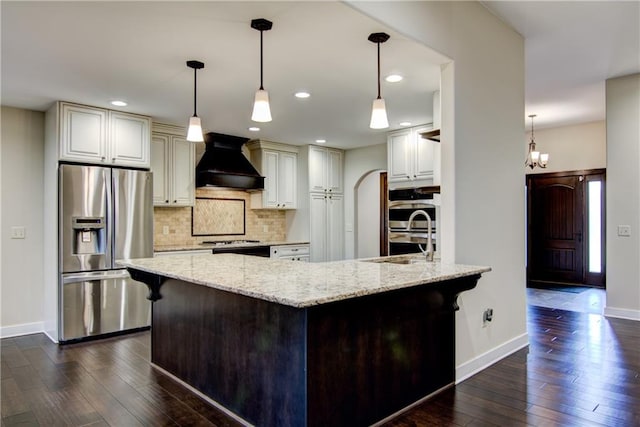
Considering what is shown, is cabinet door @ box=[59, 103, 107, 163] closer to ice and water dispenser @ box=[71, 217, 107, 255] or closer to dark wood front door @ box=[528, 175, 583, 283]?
ice and water dispenser @ box=[71, 217, 107, 255]

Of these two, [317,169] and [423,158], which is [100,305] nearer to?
[317,169]

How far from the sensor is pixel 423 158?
5.42 meters

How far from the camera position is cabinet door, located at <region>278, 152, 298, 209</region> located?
668 cm

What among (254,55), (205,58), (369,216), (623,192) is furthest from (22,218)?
(623,192)

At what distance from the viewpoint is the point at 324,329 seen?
2.01 meters

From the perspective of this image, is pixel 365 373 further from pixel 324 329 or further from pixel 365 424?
pixel 324 329

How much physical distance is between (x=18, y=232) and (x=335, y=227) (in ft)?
14.6

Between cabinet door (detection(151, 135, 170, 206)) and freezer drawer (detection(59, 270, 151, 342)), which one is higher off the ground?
cabinet door (detection(151, 135, 170, 206))

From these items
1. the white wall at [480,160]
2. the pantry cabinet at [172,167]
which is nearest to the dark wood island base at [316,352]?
the white wall at [480,160]

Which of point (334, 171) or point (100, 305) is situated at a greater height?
point (334, 171)

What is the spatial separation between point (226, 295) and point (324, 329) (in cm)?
78

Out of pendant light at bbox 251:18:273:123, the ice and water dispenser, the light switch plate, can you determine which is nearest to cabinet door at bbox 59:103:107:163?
the ice and water dispenser

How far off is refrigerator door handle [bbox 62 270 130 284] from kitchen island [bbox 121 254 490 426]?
1.52 metres

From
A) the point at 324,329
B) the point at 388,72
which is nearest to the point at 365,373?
the point at 324,329
